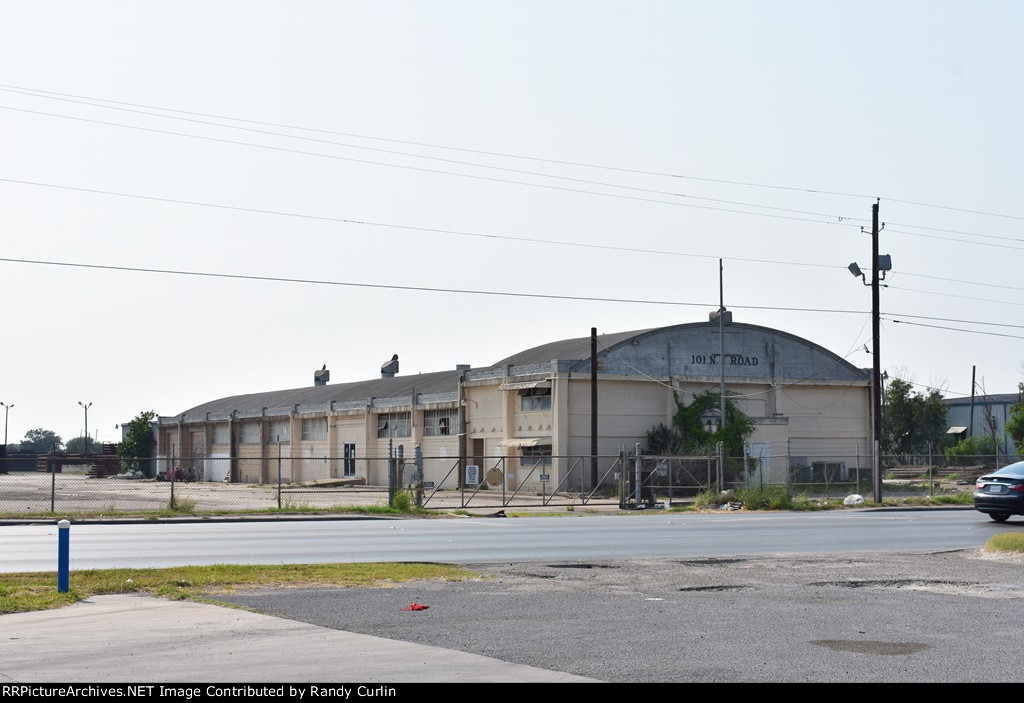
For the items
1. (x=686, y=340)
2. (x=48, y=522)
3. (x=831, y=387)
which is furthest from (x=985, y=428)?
(x=48, y=522)

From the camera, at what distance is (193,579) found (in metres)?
14.4

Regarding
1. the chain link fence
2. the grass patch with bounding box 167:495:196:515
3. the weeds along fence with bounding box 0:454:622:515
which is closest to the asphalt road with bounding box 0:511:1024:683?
the grass patch with bounding box 167:495:196:515

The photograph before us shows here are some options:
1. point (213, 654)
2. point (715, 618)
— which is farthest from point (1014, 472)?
point (213, 654)

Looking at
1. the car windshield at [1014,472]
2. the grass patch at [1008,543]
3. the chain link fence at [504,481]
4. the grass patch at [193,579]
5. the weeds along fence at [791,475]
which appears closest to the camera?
the grass patch at [193,579]

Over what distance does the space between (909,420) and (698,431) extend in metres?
36.7

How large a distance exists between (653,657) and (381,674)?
81.5 inches

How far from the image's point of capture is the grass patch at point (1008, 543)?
1825cm

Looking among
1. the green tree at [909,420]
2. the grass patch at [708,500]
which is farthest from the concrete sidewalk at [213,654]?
the green tree at [909,420]

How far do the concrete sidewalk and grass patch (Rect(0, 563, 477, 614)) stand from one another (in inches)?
53.8

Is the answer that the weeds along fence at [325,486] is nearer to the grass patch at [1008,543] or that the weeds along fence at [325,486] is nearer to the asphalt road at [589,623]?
the asphalt road at [589,623]

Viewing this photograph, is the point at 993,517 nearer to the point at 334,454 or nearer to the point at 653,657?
the point at 653,657

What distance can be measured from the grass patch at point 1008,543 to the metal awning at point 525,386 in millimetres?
34395

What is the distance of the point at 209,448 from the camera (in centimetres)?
8450

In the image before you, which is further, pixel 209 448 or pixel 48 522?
pixel 209 448
